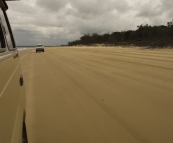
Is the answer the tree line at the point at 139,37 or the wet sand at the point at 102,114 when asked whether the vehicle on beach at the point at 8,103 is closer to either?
the wet sand at the point at 102,114

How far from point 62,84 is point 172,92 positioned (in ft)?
11.4

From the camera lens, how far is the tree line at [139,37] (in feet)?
115

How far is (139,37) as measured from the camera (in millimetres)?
60125

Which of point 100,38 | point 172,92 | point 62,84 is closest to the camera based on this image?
point 172,92

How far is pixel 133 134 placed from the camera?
9.23 feet

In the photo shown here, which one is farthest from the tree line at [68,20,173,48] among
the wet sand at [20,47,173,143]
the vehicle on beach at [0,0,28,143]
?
the vehicle on beach at [0,0,28,143]

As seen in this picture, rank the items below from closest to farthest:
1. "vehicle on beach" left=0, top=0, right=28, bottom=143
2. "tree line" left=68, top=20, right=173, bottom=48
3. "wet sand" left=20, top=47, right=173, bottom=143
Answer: "vehicle on beach" left=0, top=0, right=28, bottom=143 → "wet sand" left=20, top=47, right=173, bottom=143 → "tree line" left=68, top=20, right=173, bottom=48

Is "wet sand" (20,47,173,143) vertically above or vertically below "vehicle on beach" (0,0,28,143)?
below

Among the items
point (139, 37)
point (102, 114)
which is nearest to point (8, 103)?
point (102, 114)

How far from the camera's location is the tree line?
35.1 meters

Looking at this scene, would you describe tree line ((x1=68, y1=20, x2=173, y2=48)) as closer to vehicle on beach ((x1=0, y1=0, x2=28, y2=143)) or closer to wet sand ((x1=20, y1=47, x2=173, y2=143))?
wet sand ((x1=20, y1=47, x2=173, y2=143))

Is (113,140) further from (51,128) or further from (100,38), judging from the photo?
(100,38)

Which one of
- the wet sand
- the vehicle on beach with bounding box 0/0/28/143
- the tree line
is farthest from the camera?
the tree line

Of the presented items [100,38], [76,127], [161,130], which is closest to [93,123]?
[76,127]
